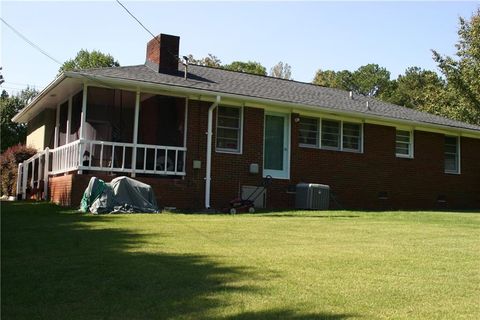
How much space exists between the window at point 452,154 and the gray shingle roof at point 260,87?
66cm

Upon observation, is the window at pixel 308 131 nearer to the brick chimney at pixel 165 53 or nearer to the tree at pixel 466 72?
the brick chimney at pixel 165 53

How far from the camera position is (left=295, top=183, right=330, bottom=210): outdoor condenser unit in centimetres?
1633

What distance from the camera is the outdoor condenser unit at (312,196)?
1633 cm

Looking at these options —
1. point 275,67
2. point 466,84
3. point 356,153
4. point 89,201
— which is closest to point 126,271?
point 89,201

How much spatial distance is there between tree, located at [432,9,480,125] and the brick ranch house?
12870 mm

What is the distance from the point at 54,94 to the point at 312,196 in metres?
8.46

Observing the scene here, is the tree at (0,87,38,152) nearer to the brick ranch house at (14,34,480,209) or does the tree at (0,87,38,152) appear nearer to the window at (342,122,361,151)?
the brick ranch house at (14,34,480,209)

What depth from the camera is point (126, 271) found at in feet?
18.9

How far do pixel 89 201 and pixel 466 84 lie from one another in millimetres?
26963

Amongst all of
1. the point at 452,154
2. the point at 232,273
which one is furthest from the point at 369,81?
the point at 232,273

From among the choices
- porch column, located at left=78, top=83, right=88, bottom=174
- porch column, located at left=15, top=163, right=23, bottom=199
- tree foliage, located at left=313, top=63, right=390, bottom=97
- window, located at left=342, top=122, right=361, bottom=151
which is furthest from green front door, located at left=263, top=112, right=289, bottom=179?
tree foliage, located at left=313, top=63, right=390, bottom=97

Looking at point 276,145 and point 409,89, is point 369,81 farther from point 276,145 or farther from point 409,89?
point 276,145

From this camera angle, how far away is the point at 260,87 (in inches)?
728

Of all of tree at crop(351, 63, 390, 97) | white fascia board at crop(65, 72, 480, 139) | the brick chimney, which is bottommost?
white fascia board at crop(65, 72, 480, 139)
